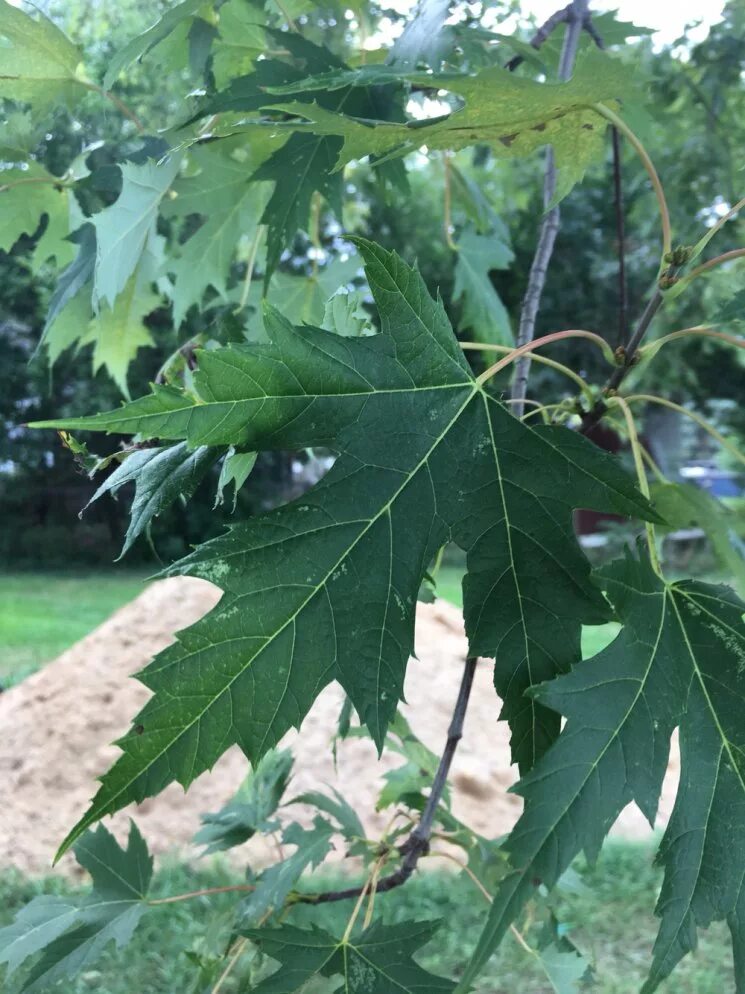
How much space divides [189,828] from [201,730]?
6.72 ft

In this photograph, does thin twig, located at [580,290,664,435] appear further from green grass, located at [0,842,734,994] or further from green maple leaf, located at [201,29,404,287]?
green grass, located at [0,842,734,994]

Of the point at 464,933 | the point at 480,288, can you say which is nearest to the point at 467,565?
the point at 480,288

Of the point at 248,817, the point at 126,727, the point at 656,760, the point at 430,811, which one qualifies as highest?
the point at 656,760

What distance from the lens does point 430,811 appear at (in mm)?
627

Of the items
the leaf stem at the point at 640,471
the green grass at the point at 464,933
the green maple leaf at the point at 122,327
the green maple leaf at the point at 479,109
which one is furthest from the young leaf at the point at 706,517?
the green grass at the point at 464,933

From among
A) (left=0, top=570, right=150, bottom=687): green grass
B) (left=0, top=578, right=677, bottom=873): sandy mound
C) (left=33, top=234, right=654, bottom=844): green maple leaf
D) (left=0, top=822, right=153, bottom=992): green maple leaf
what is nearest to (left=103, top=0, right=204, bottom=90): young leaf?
(left=33, top=234, right=654, bottom=844): green maple leaf

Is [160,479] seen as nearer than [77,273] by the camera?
Yes

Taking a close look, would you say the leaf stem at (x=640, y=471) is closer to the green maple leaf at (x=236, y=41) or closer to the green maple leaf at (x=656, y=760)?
the green maple leaf at (x=656, y=760)

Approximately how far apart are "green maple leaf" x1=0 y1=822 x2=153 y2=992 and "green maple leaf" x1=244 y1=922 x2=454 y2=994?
0.19 m

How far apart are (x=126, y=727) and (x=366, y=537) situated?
2291 millimetres

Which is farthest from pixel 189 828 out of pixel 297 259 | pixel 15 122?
pixel 297 259

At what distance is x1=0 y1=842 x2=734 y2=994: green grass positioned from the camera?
163 centimetres

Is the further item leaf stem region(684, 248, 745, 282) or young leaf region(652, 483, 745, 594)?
young leaf region(652, 483, 745, 594)

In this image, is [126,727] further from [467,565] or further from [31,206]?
[467,565]
